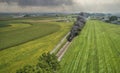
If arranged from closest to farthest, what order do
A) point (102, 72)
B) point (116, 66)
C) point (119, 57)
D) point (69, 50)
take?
point (102, 72)
point (116, 66)
point (119, 57)
point (69, 50)

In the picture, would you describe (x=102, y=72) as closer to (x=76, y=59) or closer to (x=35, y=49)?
(x=76, y=59)

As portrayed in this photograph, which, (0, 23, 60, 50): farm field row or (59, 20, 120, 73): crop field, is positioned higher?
(59, 20, 120, 73): crop field

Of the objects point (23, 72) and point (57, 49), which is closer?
point (23, 72)

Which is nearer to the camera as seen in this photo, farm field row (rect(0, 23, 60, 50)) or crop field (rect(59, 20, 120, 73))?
crop field (rect(59, 20, 120, 73))

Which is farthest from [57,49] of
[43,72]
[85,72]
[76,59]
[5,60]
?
[43,72]

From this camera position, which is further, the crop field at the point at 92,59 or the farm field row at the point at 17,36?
the farm field row at the point at 17,36

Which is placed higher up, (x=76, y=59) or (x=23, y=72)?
(x=23, y=72)

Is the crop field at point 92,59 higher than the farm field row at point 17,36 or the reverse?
higher

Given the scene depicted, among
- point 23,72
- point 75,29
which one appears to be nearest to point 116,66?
point 23,72

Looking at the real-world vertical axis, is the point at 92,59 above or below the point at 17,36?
above

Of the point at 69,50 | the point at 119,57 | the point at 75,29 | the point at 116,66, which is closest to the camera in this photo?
the point at 116,66

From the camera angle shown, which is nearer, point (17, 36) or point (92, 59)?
point (92, 59)
